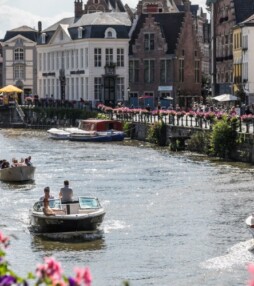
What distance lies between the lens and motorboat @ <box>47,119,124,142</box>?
84812mm

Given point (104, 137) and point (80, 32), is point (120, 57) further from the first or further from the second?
point (104, 137)

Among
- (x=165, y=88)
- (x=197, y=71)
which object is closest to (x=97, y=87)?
(x=165, y=88)

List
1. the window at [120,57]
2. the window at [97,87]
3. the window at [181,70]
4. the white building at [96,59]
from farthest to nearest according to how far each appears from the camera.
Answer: the window at [120,57], the window at [97,87], the white building at [96,59], the window at [181,70]

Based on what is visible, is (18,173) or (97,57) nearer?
(18,173)

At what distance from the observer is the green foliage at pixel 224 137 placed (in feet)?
205

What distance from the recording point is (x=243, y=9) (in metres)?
101

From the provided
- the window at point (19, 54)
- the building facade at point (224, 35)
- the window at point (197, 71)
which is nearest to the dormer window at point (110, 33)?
the window at point (197, 71)

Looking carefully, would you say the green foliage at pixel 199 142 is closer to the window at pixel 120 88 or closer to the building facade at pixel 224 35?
the building facade at pixel 224 35

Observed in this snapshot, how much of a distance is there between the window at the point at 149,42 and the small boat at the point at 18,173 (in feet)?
205

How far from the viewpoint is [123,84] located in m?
115

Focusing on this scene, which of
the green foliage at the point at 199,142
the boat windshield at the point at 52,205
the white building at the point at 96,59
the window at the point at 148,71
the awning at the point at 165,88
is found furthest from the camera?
the white building at the point at 96,59

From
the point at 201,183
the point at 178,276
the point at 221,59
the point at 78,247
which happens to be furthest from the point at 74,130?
the point at 178,276

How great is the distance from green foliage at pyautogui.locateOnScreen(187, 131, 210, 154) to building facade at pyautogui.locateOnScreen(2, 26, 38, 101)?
77.7 m

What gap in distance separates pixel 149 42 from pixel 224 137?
5144cm
